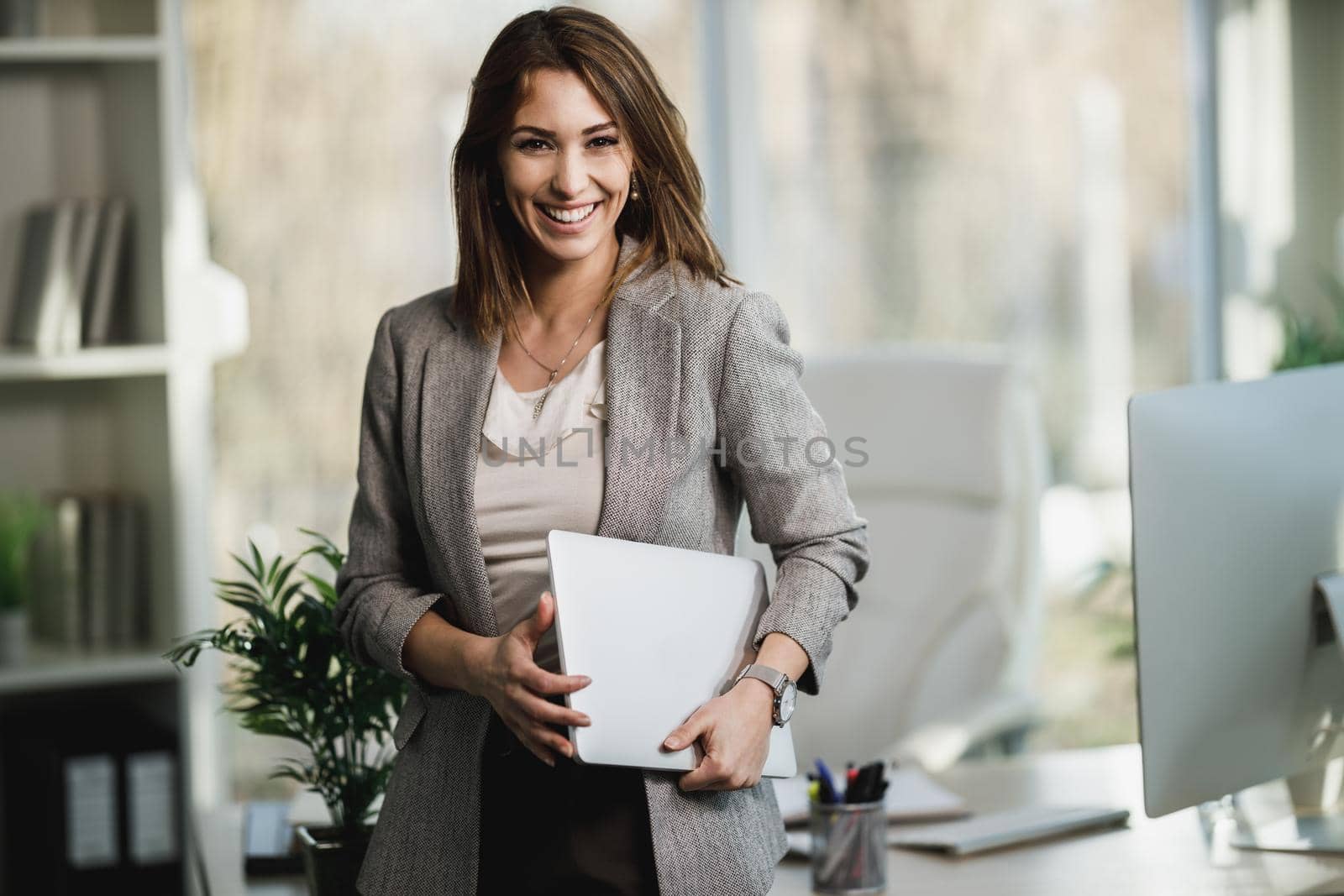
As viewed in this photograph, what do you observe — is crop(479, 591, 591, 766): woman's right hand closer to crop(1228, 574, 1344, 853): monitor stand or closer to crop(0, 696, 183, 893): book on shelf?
crop(1228, 574, 1344, 853): monitor stand

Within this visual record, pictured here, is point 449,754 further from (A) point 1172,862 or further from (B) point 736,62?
(B) point 736,62

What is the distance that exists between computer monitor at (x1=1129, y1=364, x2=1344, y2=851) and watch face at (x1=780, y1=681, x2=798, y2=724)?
362 millimetres

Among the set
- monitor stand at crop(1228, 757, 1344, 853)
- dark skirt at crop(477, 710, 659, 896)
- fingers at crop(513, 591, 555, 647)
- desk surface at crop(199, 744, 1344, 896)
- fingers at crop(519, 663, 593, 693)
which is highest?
fingers at crop(513, 591, 555, 647)

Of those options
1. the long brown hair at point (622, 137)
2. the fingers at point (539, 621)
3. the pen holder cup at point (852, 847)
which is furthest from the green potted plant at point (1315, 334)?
the fingers at point (539, 621)

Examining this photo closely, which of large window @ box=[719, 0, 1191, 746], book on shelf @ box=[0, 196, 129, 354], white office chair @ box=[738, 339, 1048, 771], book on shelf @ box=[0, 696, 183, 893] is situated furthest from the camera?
large window @ box=[719, 0, 1191, 746]

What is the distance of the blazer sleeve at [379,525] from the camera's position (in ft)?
4.42

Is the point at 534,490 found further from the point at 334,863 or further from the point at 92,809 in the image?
the point at 92,809

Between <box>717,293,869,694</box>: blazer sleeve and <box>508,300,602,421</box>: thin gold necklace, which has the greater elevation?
<box>508,300,602,421</box>: thin gold necklace

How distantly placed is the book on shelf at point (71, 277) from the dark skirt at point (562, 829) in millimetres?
1796

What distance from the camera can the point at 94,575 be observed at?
2.79 meters

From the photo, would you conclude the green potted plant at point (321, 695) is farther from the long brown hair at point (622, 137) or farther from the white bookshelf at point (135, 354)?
the white bookshelf at point (135, 354)

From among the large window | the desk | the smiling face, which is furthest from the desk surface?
the large window

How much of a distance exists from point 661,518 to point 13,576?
183 cm

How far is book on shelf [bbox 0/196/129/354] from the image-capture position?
2.72 m
